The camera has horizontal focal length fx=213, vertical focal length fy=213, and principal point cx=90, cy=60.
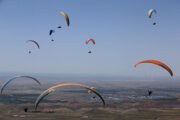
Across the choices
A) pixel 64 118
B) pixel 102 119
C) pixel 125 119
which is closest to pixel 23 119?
pixel 64 118

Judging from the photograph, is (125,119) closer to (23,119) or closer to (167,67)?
(23,119)

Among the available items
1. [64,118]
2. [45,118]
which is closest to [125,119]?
[64,118]

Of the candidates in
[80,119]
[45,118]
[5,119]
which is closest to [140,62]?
[80,119]

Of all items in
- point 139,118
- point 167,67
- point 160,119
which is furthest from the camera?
point 139,118

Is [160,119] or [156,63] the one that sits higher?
[156,63]

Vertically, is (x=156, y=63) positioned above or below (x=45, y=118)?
above

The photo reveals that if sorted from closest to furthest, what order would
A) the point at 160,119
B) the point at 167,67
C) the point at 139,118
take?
the point at 167,67
the point at 160,119
the point at 139,118

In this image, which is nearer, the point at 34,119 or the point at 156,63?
the point at 156,63

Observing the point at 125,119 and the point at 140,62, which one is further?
the point at 125,119

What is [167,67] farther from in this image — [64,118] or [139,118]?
[64,118]
